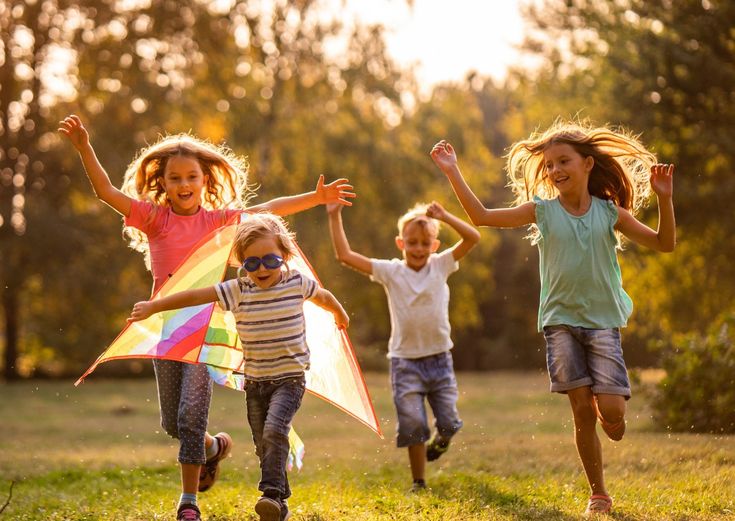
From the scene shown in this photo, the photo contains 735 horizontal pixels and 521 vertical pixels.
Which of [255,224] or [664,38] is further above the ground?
[664,38]

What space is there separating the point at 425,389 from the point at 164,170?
241 cm

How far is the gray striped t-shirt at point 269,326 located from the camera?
5.66 metres

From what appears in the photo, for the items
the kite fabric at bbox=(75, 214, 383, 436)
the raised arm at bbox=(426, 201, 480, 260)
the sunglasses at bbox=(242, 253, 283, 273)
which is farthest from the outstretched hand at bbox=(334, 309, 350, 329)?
the raised arm at bbox=(426, 201, 480, 260)

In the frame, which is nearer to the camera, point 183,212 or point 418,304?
point 183,212

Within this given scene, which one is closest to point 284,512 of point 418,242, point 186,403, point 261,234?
point 186,403

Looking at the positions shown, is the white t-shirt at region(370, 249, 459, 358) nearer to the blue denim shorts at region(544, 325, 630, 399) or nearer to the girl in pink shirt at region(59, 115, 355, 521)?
the girl in pink shirt at region(59, 115, 355, 521)

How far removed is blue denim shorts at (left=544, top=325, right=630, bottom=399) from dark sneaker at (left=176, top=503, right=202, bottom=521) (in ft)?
6.71

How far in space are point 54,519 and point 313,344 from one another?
6.01 feet

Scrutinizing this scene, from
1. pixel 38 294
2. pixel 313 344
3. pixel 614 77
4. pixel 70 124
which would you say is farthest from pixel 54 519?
pixel 38 294

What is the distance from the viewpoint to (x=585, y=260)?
19.5 ft

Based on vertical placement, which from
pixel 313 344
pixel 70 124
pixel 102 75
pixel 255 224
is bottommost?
pixel 313 344

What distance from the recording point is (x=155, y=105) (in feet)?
82.8

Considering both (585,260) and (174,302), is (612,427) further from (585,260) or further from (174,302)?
(174,302)

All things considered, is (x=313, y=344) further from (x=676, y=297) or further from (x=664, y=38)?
(x=676, y=297)
